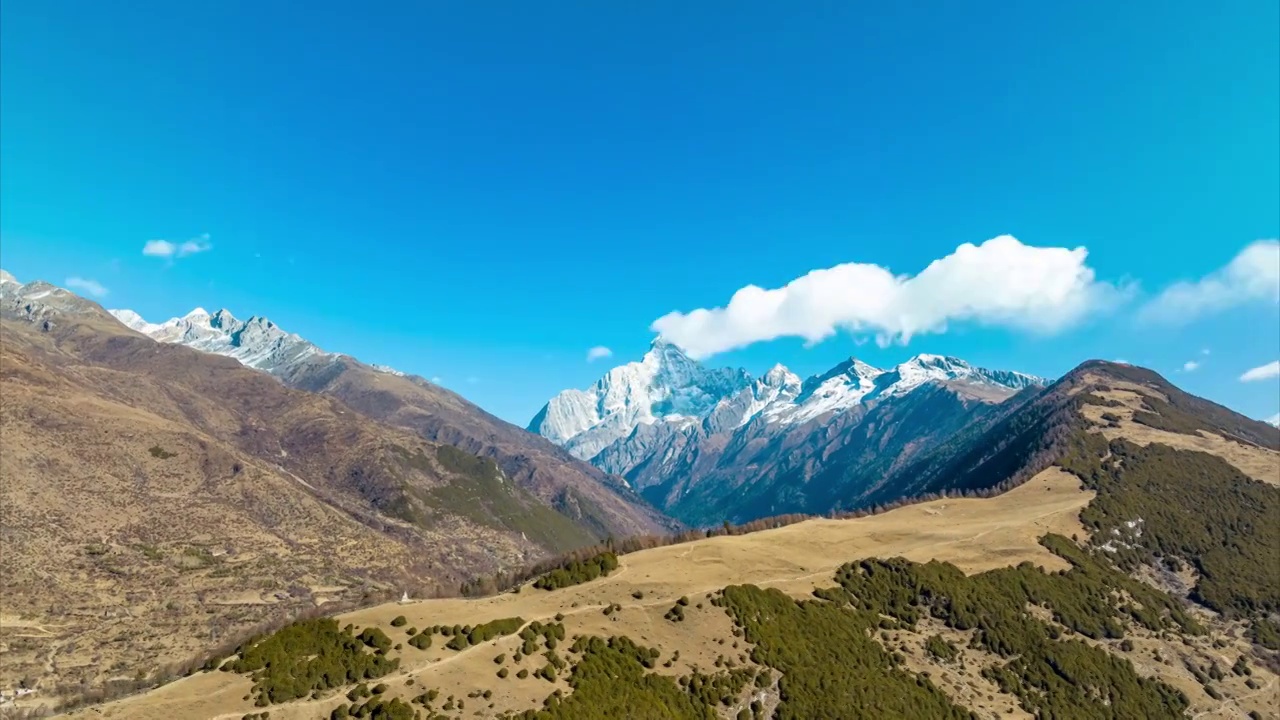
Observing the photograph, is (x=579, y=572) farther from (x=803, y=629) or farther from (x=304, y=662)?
(x=304, y=662)

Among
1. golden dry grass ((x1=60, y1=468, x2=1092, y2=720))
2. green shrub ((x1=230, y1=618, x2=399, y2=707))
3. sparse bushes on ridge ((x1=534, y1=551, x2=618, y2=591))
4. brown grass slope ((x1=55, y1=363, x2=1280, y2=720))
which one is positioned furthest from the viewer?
sparse bushes on ridge ((x1=534, y1=551, x2=618, y2=591))

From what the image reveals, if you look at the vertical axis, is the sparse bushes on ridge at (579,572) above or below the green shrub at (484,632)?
above

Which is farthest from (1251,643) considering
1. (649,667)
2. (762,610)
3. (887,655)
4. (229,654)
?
(229,654)

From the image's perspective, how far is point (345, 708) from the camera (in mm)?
71438

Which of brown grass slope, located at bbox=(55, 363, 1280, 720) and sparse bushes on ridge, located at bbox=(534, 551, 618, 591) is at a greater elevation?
sparse bushes on ridge, located at bbox=(534, 551, 618, 591)

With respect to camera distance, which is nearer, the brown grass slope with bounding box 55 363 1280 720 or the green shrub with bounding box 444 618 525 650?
the brown grass slope with bounding box 55 363 1280 720

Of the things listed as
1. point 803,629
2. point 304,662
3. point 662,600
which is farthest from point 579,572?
point 304,662

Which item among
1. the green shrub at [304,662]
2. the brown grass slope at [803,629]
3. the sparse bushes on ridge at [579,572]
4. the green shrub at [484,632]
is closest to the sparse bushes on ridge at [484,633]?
the green shrub at [484,632]

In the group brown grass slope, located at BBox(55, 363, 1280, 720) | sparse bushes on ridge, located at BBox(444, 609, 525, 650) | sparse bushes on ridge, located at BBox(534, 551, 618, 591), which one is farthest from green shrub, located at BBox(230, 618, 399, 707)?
sparse bushes on ridge, located at BBox(534, 551, 618, 591)

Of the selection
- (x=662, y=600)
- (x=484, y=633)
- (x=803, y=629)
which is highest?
(x=662, y=600)

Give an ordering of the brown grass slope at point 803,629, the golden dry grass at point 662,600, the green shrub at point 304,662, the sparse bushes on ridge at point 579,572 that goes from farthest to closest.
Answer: the sparse bushes on ridge at point 579,572
the brown grass slope at point 803,629
the green shrub at point 304,662
the golden dry grass at point 662,600

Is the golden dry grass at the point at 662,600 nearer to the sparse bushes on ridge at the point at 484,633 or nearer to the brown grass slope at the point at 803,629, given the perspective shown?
the brown grass slope at the point at 803,629

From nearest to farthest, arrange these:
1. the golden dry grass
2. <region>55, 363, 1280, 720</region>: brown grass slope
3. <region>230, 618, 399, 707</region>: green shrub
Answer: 1. the golden dry grass
2. <region>230, 618, 399, 707</region>: green shrub
3. <region>55, 363, 1280, 720</region>: brown grass slope

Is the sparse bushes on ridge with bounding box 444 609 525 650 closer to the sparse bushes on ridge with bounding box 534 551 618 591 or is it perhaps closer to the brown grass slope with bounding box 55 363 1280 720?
the brown grass slope with bounding box 55 363 1280 720
